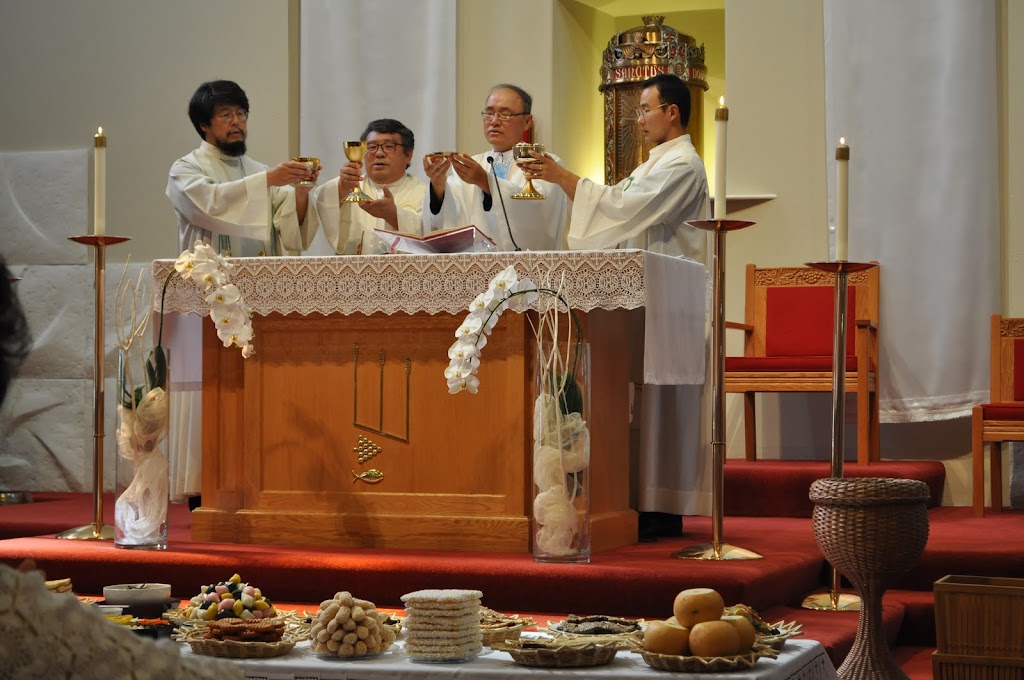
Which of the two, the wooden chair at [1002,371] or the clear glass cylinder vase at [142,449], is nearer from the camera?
the clear glass cylinder vase at [142,449]

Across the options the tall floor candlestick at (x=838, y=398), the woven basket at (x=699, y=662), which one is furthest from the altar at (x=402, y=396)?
the woven basket at (x=699, y=662)

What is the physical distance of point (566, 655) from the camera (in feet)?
10.3

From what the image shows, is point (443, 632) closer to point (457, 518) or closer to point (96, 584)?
point (457, 518)

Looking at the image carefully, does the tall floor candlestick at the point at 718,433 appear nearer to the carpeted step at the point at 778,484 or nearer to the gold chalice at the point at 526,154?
the gold chalice at the point at 526,154

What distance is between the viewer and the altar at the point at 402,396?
485cm

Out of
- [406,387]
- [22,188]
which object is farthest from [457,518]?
[22,188]

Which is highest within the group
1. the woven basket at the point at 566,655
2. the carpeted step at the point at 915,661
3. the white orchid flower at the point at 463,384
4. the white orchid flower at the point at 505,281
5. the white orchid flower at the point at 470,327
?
the white orchid flower at the point at 505,281

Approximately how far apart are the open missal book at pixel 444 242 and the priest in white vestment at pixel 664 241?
33 centimetres

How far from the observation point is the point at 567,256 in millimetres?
4773

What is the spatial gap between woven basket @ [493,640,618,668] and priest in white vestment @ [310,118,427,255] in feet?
8.13

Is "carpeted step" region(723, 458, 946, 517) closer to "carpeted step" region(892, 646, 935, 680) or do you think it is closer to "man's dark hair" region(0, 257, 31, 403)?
"carpeted step" region(892, 646, 935, 680)

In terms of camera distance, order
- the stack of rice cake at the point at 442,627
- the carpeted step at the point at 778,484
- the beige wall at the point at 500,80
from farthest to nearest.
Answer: the beige wall at the point at 500,80 → the carpeted step at the point at 778,484 → the stack of rice cake at the point at 442,627

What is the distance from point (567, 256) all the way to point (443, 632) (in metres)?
1.83

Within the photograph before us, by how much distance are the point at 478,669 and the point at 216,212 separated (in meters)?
3.05
